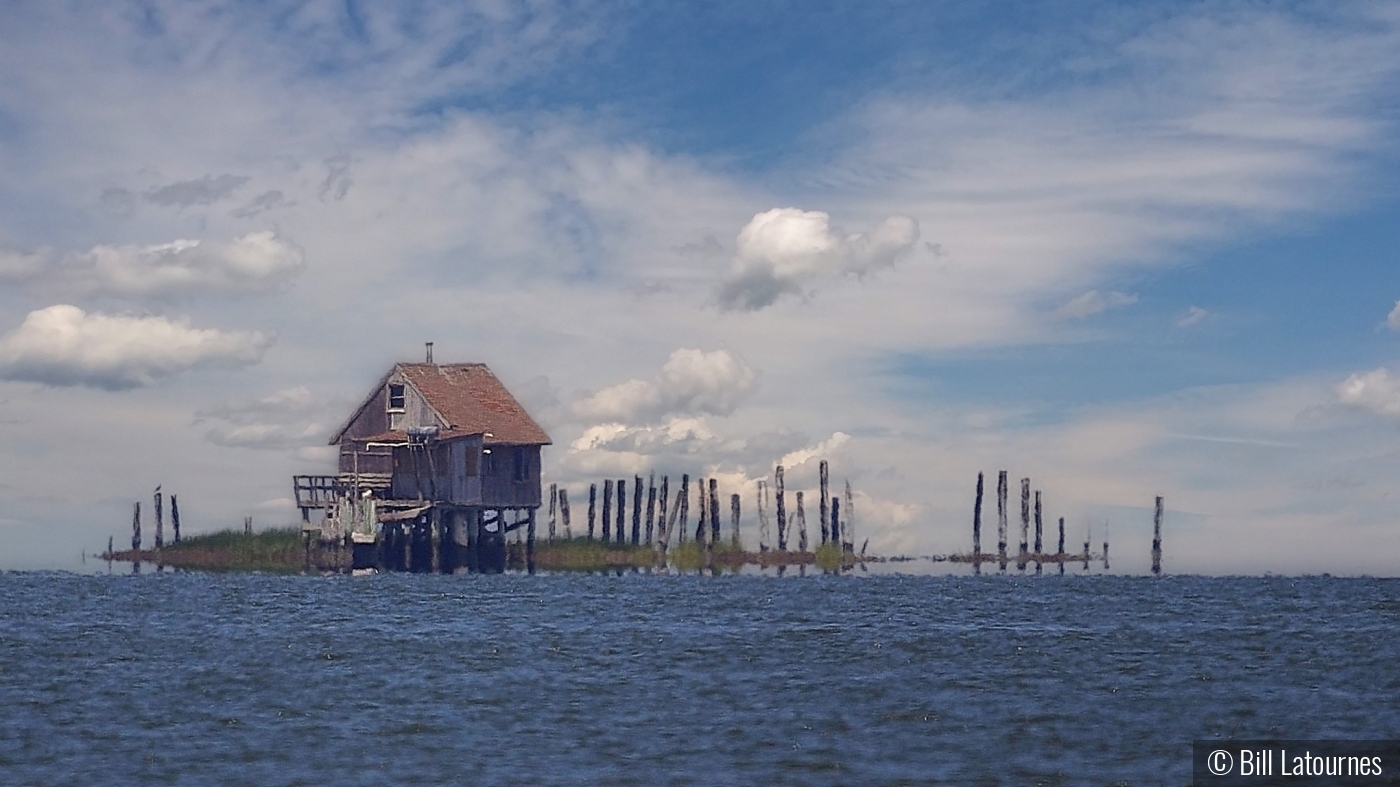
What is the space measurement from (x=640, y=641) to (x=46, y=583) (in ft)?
159

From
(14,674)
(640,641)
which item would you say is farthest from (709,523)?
(14,674)

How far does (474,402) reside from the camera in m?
68.4

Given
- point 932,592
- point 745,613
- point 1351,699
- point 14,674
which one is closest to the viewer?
point 1351,699

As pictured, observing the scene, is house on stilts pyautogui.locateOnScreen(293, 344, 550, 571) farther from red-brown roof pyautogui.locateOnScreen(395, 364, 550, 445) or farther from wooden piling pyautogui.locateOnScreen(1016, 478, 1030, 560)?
wooden piling pyautogui.locateOnScreen(1016, 478, 1030, 560)

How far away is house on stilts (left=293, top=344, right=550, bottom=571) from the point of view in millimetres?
66062

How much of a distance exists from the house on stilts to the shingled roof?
2.3 inches

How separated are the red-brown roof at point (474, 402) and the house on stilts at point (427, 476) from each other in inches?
2.3

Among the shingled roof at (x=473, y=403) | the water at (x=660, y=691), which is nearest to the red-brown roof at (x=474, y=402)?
the shingled roof at (x=473, y=403)

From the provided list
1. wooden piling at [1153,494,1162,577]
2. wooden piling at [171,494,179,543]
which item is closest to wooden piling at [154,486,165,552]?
wooden piling at [171,494,179,543]

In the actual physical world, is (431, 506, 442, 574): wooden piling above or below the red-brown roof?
below

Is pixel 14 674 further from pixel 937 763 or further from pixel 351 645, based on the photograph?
pixel 937 763

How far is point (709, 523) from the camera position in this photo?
72.6 m

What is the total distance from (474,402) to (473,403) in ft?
0.63

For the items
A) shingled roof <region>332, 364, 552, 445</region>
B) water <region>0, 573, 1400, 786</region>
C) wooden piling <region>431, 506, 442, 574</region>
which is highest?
shingled roof <region>332, 364, 552, 445</region>
